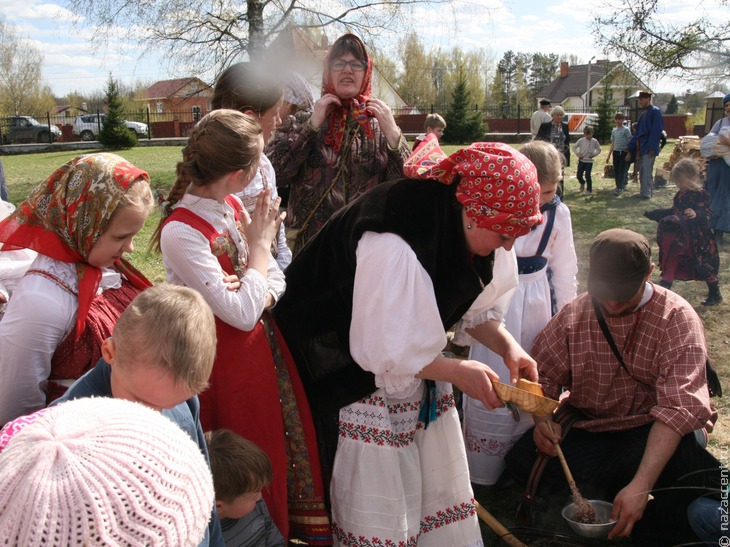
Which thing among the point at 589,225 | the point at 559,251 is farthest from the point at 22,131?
the point at 559,251

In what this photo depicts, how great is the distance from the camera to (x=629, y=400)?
2.83 m

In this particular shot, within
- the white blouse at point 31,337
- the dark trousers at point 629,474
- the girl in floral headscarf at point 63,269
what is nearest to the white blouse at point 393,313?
the girl in floral headscarf at point 63,269

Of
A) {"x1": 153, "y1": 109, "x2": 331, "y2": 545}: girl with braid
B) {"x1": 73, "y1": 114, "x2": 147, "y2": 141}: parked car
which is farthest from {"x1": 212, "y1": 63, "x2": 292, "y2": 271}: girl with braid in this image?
{"x1": 73, "y1": 114, "x2": 147, "y2": 141}: parked car

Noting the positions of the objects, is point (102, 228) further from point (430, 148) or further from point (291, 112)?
point (291, 112)

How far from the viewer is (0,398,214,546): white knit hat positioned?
88cm

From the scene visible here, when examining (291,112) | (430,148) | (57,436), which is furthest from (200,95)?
(57,436)

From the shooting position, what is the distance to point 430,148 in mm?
2281

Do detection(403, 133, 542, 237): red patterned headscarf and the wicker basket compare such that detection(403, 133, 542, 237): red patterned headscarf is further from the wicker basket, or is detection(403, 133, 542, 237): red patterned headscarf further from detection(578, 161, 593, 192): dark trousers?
detection(578, 161, 593, 192): dark trousers

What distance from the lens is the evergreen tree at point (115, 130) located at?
25.0 meters

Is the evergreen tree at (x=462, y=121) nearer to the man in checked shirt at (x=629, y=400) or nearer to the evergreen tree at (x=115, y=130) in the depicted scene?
the evergreen tree at (x=115, y=130)

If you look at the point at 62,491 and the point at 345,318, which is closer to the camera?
the point at 62,491

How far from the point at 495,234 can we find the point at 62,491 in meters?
1.41

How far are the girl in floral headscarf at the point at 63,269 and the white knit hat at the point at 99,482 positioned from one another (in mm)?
971

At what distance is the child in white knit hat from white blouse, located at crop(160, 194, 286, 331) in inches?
15.7
